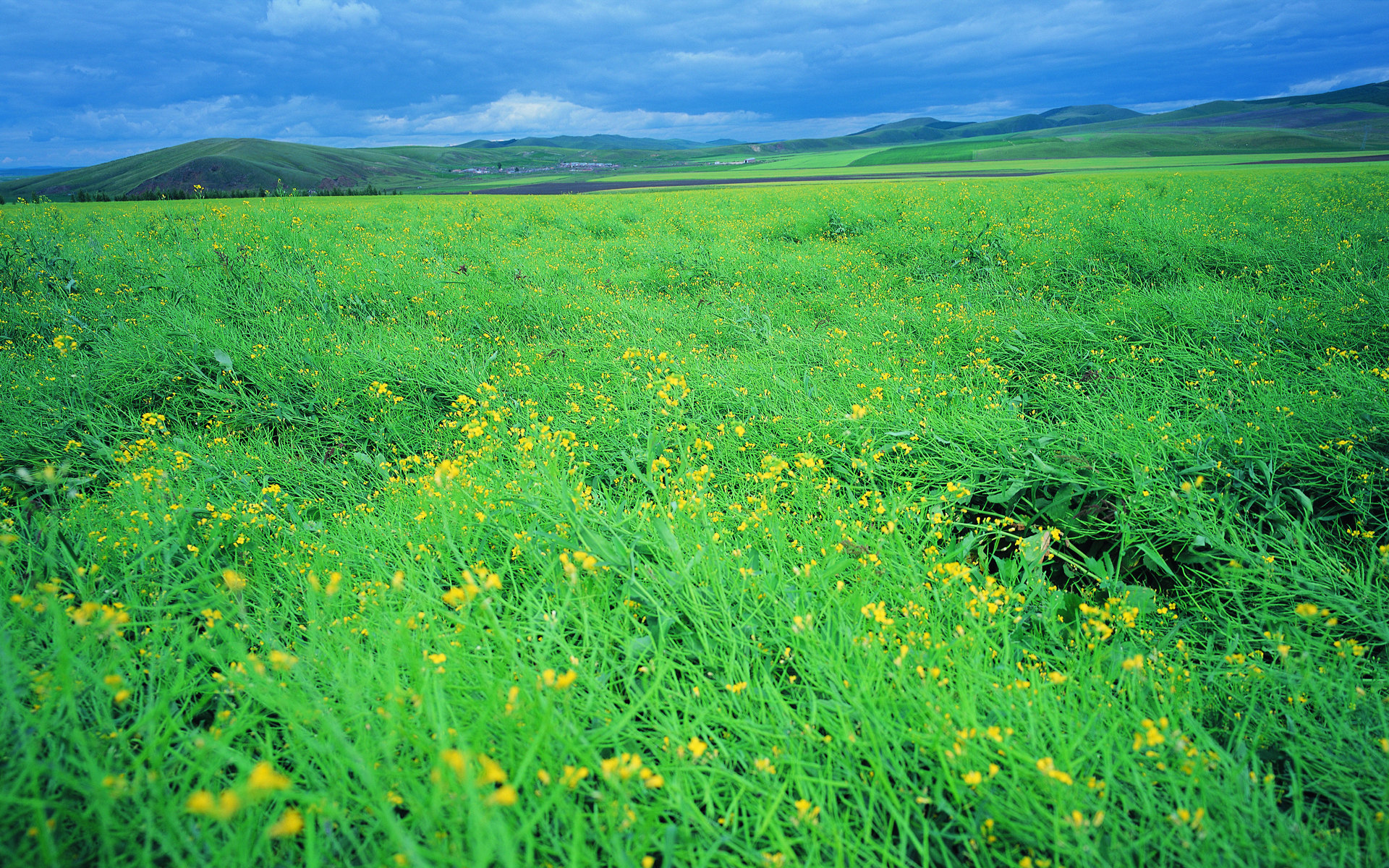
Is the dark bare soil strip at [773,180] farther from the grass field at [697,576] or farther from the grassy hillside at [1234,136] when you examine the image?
the grass field at [697,576]

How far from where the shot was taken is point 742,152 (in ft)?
441

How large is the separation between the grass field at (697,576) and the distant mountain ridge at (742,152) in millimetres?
40390

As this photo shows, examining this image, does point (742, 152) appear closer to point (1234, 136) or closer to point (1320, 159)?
point (1234, 136)

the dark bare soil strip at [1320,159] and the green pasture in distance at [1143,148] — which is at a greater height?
the green pasture in distance at [1143,148]

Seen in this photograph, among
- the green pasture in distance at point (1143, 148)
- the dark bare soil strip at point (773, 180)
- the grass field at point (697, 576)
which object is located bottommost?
the grass field at point (697, 576)

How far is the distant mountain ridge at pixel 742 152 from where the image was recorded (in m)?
60.4

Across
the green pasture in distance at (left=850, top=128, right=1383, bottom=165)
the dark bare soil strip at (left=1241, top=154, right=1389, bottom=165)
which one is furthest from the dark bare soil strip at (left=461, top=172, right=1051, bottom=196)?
the green pasture in distance at (left=850, top=128, right=1383, bottom=165)

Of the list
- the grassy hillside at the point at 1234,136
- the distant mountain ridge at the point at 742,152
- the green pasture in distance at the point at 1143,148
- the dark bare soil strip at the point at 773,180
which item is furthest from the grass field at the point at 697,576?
the grassy hillside at the point at 1234,136

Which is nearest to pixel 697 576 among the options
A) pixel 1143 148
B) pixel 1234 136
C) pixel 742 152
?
pixel 1143 148

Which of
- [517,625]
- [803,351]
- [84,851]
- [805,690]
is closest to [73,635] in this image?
[84,851]

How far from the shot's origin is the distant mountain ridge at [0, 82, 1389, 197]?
2377 inches

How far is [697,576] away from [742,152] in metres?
149

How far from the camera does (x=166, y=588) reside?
2.40 metres

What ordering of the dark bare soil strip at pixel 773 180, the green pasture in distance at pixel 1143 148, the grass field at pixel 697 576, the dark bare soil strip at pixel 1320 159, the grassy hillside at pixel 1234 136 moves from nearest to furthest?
1. the grass field at pixel 697 576
2. the dark bare soil strip at pixel 1320 159
3. the dark bare soil strip at pixel 773 180
4. the green pasture in distance at pixel 1143 148
5. the grassy hillside at pixel 1234 136
